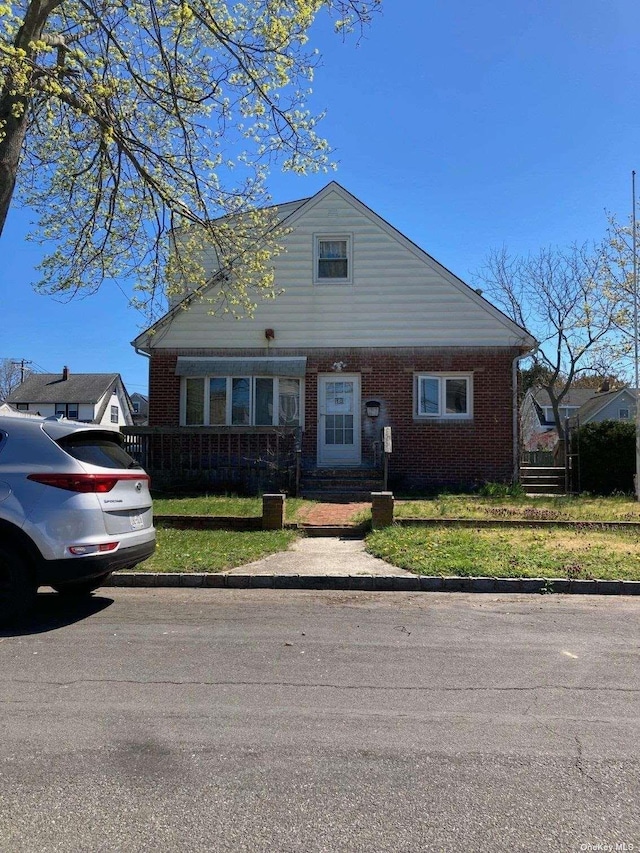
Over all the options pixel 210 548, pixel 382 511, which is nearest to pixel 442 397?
pixel 382 511

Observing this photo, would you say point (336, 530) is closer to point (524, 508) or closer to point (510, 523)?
point (510, 523)

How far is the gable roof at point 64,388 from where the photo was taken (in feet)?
159

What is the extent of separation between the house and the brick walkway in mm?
2720

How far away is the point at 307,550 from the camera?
29.5 ft

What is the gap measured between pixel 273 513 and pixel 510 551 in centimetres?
370

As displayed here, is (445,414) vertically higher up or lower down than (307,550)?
higher up

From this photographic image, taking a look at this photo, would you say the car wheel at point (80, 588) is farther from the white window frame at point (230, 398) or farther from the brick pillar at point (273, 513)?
the white window frame at point (230, 398)

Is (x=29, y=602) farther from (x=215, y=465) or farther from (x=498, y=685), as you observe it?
(x=215, y=465)

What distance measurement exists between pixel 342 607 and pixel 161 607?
6.08 ft

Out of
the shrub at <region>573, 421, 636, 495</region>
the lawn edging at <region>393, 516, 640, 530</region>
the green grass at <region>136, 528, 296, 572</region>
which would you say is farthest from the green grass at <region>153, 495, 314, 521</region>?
the shrub at <region>573, 421, 636, 495</region>

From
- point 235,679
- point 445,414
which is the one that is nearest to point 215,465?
point 445,414

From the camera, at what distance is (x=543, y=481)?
16172 millimetres

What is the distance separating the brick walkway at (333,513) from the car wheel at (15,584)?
17.8 ft

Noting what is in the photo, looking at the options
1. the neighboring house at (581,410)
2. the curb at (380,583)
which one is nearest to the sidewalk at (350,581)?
the curb at (380,583)
